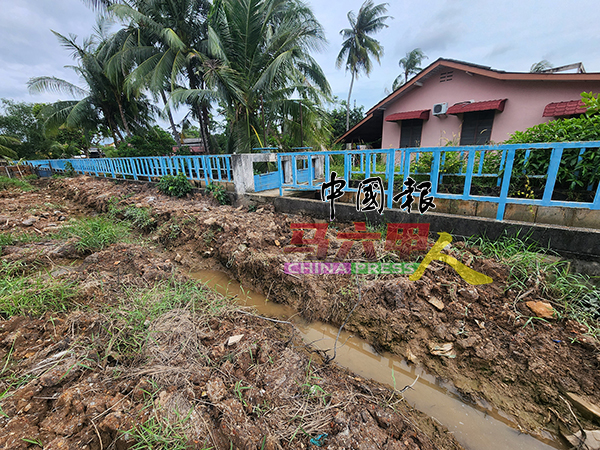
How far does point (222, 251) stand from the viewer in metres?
3.77

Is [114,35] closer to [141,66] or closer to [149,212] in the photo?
[141,66]

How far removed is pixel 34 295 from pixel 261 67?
790 centimetres

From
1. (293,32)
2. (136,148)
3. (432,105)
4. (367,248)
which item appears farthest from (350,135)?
(136,148)

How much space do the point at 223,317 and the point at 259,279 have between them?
91 cm

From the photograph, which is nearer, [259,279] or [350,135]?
[259,279]

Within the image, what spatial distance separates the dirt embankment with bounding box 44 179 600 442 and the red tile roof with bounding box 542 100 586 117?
6.93 m

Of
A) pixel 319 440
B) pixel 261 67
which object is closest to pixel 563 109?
pixel 261 67

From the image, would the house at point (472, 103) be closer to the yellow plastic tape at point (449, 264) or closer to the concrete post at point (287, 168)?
the concrete post at point (287, 168)

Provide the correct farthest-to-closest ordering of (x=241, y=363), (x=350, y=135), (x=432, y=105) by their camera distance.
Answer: (x=350, y=135), (x=432, y=105), (x=241, y=363)

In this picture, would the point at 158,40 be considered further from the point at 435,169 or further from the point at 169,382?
the point at 169,382

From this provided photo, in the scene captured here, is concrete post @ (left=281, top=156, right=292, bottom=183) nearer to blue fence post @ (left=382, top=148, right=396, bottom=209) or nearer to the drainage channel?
blue fence post @ (left=382, top=148, right=396, bottom=209)

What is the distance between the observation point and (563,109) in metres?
6.57

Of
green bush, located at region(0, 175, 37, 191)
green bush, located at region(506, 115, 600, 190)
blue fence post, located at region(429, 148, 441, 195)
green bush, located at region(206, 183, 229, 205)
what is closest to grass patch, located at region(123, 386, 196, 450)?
blue fence post, located at region(429, 148, 441, 195)

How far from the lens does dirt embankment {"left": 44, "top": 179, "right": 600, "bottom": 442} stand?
1838 millimetres
